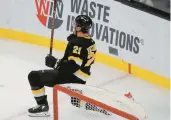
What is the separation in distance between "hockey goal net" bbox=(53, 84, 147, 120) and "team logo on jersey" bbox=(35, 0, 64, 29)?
5.53ft

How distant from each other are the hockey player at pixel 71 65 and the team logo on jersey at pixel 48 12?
6.10 feet

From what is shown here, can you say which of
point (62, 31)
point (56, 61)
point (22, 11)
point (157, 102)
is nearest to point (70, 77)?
point (56, 61)

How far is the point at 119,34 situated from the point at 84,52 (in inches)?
54.7

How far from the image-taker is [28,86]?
183 inches

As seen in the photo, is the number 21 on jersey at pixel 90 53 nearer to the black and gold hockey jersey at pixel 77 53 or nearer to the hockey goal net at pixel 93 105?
the black and gold hockey jersey at pixel 77 53

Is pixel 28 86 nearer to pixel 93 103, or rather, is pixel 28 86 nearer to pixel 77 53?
pixel 77 53

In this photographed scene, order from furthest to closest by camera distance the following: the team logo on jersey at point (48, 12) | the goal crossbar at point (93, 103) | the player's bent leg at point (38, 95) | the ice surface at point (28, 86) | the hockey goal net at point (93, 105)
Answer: the team logo on jersey at point (48, 12) < the ice surface at point (28, 86) < the player's bent leg at point (38, 95) < the hockey goal net at point (93, 105) < the goal crossbar at point (93, 103)

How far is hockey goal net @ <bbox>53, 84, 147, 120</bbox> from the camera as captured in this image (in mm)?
2915

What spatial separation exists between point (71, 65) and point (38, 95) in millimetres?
473

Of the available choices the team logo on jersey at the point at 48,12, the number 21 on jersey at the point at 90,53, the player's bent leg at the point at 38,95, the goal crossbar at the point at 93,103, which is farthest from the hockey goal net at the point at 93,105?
the team logo on jersey at the point at 48,12

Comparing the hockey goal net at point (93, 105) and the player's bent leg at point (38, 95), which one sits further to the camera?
the player's bent leg at point (38, 95)

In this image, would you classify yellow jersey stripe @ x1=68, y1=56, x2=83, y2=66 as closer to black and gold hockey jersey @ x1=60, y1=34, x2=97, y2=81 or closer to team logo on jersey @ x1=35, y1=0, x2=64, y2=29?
black and gold hockey jersey @ x1=60, y1=34, x2=97, y2=81

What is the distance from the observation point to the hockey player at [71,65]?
3623 mm

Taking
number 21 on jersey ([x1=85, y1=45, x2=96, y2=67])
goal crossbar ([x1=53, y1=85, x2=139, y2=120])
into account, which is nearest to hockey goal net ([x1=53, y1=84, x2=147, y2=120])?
goal crossbar ([x1=53, y1=85, x2=139, y2=120])
